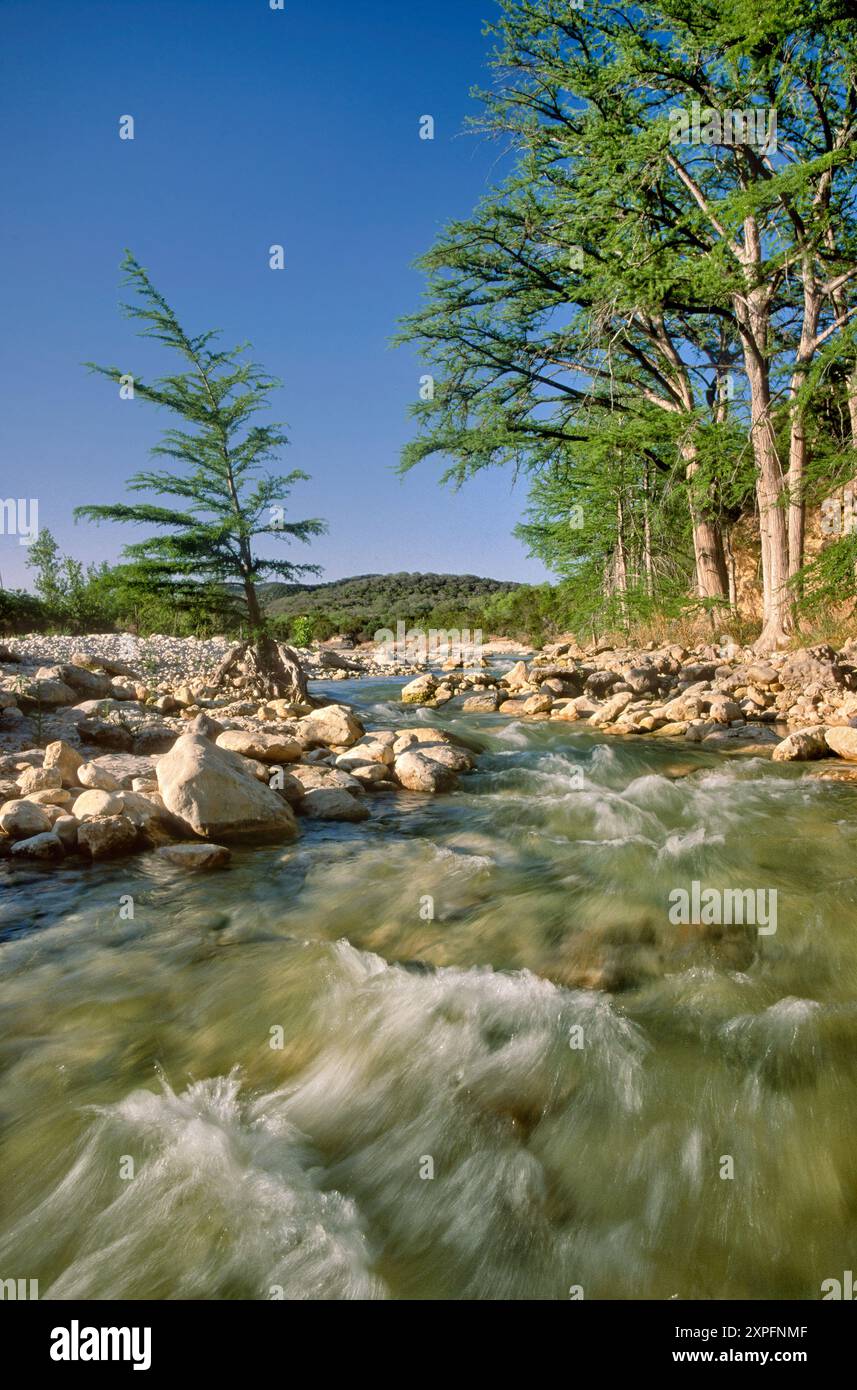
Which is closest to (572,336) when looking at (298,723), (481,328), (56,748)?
(481,328)

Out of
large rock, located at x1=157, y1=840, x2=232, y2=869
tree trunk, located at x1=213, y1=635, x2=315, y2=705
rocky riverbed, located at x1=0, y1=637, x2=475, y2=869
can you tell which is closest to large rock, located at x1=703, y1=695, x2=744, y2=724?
rocky riverbed, located at x1=0, y1=637, x2=475, y2=869

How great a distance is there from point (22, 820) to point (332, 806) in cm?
249

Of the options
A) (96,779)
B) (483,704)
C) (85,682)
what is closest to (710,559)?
(483,704)

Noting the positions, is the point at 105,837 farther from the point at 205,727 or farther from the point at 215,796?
the point at 205,727

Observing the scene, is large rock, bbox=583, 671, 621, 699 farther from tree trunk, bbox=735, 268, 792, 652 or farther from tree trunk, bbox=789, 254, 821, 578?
tree trunk, bbox=789, 254, 821, 578

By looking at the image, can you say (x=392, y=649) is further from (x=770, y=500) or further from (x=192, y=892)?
(x=192, y=892)

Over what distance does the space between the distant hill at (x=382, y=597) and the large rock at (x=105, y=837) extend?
132ft

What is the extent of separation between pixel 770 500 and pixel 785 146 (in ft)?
21.4

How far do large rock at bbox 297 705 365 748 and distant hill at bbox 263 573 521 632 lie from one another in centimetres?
3633

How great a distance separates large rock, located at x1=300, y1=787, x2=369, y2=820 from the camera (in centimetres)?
622

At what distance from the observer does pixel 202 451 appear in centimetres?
1152

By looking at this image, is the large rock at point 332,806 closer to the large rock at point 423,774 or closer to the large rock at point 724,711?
the large rock at point 423,774

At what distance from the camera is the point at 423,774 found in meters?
7.20

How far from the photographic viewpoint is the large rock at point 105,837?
501cm
